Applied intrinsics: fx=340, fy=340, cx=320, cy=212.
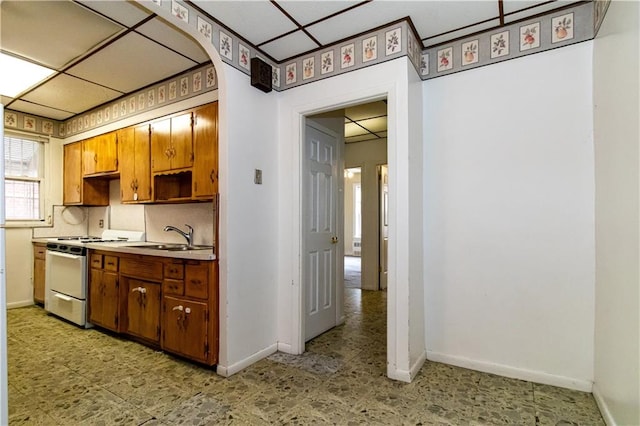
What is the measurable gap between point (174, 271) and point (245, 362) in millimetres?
877

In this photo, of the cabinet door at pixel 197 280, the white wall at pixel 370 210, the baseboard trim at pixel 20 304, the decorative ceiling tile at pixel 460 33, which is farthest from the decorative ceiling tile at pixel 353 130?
the baseboard trim at pixel 20 304

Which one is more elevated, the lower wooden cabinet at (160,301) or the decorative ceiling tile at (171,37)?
the decorative ceiling tile at (171,37)

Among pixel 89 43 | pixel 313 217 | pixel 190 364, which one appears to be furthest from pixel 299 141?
pixel 190 364

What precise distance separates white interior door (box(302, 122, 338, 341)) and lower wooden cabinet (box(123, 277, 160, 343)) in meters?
1.24

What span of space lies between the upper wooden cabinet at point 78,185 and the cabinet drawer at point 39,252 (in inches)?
25.0

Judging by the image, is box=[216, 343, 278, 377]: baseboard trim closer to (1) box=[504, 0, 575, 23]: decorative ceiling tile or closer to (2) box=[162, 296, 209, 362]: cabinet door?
(2) box=[162, 296, 209, 362]: cabinet door

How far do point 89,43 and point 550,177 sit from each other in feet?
11.2

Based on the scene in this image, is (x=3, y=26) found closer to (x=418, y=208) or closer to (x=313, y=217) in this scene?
(x=313, y=217)

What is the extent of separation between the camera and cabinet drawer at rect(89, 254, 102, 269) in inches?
130

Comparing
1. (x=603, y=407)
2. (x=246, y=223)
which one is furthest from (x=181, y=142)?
(x=603, y=407)

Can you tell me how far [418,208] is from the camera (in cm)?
251

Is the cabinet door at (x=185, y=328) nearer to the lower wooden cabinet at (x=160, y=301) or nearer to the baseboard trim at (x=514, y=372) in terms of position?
the lower wooden cabinet at (x=160, y=301)

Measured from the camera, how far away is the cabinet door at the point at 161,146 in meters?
3.18

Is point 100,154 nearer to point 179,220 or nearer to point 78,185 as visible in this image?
point 78,185
